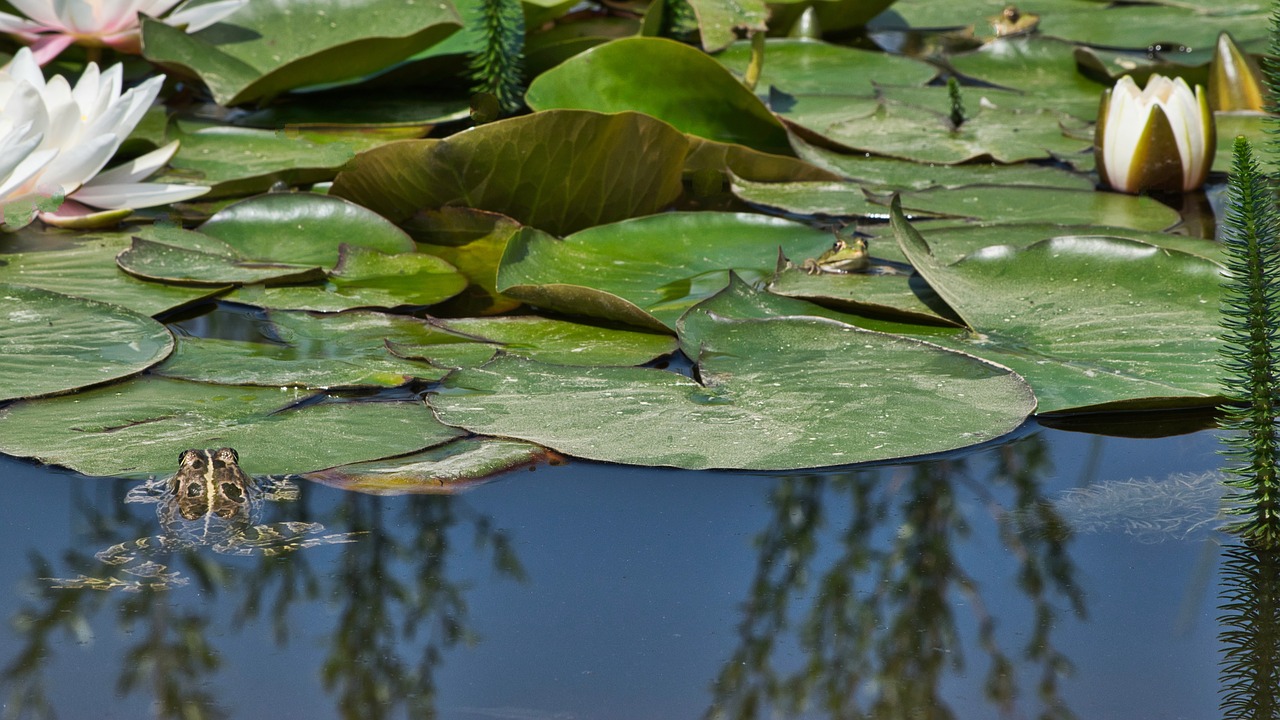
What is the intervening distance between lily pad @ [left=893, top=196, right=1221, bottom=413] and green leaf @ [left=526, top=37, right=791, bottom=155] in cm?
93

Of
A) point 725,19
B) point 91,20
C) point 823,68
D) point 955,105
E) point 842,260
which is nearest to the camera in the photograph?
point 842,260

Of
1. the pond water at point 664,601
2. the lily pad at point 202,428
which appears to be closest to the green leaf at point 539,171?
the lily pad at point 202,428

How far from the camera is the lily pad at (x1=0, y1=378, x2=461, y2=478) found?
5.25 ft

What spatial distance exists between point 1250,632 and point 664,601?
61 centimetres

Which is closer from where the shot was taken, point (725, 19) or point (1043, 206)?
point (1043, 206)

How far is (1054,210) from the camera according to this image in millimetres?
2707

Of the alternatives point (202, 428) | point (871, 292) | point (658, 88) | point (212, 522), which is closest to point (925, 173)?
point (658, 88)

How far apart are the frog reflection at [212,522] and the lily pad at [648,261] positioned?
2.35ft

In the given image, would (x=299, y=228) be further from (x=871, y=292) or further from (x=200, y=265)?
(x=871, y=292)

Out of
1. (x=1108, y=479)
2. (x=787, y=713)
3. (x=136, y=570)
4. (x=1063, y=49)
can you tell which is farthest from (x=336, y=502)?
(x=1063, y=49)

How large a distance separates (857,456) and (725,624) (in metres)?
0.41

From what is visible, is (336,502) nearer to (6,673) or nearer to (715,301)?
(6,673)

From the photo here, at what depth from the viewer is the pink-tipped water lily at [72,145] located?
2.35 metres

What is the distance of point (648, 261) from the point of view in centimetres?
237
